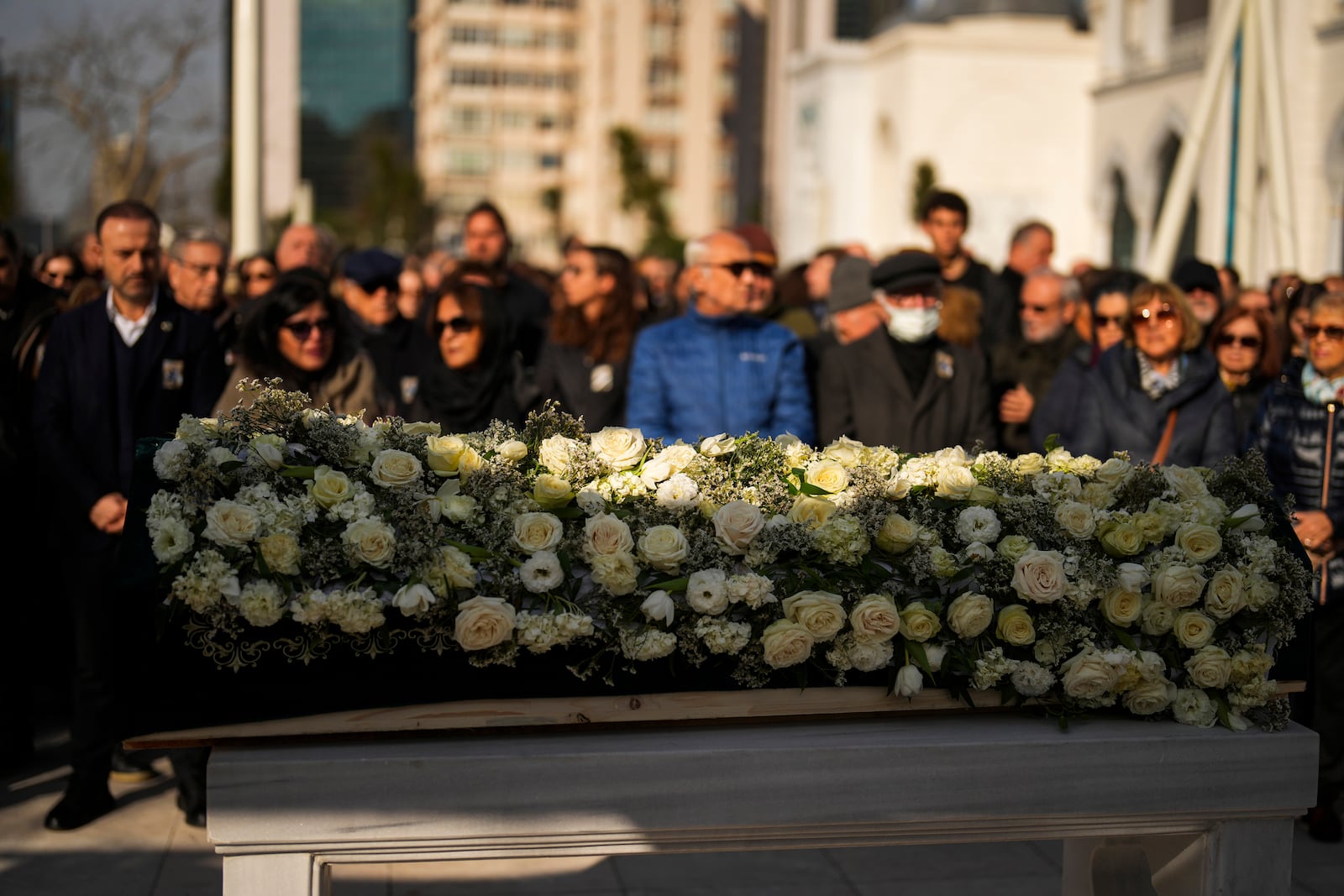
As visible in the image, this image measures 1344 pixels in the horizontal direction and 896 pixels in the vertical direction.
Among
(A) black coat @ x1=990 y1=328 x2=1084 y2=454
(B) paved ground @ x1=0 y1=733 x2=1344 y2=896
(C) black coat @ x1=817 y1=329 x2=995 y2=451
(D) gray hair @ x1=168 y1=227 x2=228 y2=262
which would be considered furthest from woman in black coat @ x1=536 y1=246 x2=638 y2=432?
(B) paved ground @ x1=0 y1=733 x2=1344 y2=896

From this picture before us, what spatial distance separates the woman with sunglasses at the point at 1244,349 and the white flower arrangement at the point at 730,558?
10.7 feet

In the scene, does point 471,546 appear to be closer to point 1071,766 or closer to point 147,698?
point 147,698

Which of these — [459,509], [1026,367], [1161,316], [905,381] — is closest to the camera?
[459,509]

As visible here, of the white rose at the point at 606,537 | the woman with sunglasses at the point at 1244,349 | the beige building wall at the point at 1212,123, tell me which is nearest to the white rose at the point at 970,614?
the white rose at the point at 606,537

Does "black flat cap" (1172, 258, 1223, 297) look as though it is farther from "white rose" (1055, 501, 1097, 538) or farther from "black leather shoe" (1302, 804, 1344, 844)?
"white rose" (1055, 501, 1097, 538)

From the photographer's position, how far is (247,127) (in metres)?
12.4

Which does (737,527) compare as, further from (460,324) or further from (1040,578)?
(460,324)

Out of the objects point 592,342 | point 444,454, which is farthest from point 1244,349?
point 444,454

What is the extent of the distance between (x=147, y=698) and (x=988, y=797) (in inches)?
75.3

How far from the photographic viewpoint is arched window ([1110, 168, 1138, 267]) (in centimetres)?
4269

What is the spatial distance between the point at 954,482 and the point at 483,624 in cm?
131

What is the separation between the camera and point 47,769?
647cm

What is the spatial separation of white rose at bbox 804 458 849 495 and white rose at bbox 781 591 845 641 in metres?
0.37

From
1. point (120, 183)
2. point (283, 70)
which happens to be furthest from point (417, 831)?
point (283, 70)
